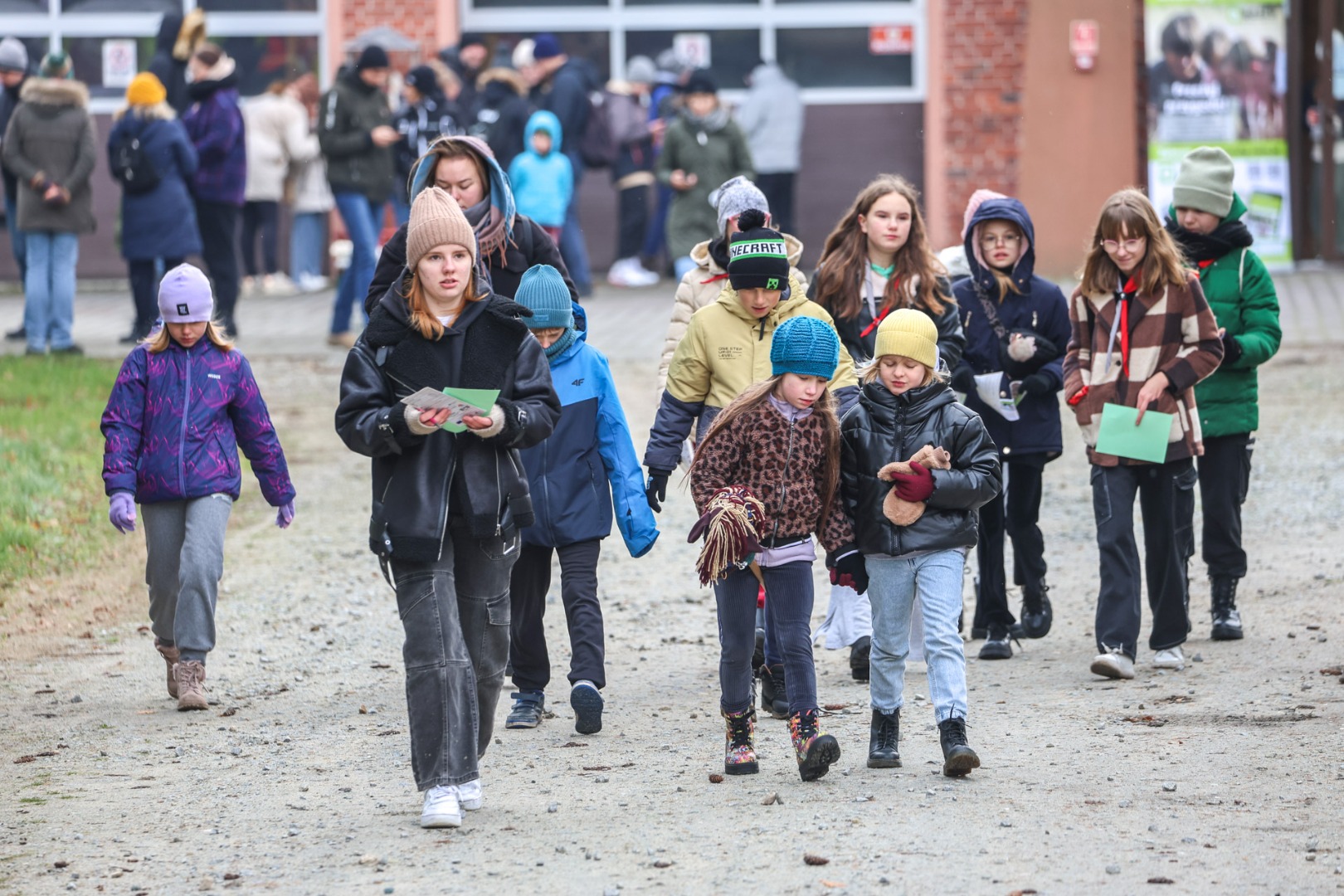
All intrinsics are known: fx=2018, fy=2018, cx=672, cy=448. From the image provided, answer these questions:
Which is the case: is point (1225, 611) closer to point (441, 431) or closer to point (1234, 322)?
point (1234, 322)

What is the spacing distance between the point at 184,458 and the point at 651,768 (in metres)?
2.28

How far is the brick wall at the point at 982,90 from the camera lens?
19.6 metres

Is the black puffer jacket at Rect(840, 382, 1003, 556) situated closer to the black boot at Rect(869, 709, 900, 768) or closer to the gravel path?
the black boot at Rect(869, 709, 900, 768)

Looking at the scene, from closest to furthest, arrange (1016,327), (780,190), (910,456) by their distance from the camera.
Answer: (910,456) → (1016,327) → (780,190)

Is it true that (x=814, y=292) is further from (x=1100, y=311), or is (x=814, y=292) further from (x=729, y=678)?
(x=729, y=678)

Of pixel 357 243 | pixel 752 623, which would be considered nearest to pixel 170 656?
pixel 752 623

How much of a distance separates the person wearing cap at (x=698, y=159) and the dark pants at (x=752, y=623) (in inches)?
439

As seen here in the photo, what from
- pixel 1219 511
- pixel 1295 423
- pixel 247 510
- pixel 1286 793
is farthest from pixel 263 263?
pixel 1286 793

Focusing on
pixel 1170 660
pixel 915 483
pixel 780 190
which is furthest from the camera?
pixel 780 190

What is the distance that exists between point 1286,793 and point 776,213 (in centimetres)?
1395

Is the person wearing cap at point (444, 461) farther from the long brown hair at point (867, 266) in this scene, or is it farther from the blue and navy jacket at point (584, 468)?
the long brown hair at point (867, 266)

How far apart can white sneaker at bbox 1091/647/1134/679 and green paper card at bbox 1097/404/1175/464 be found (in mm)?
744

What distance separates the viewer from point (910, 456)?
6.33 meters

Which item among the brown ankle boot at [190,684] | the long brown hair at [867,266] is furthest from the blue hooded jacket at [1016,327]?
the brown ankle boot at [190,684]
